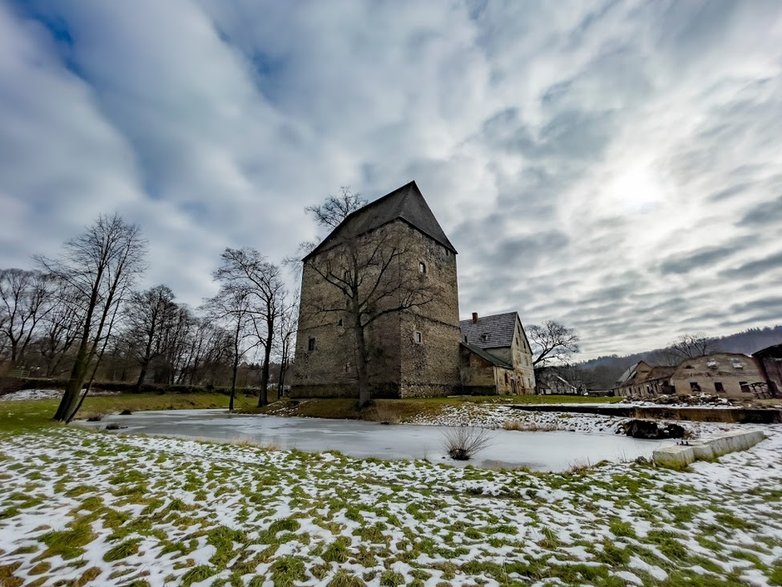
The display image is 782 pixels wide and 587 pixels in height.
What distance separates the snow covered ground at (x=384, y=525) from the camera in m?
2.75

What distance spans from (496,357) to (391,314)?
1315cm

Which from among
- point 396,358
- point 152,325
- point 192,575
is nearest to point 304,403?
point 396,358

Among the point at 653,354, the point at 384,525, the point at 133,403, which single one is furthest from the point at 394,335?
the point at 653,354

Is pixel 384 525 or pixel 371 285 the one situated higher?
pixel 371 285

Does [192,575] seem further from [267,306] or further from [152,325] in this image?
[152,325]

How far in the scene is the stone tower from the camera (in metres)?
21.2

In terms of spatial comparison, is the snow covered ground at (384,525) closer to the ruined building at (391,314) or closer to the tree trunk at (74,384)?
the tree trunk at (74,384)

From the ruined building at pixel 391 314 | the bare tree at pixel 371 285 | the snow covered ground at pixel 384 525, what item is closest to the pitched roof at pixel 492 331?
the ruined building at pixel 391 314

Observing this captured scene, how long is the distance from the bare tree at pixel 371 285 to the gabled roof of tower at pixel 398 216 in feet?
4.34

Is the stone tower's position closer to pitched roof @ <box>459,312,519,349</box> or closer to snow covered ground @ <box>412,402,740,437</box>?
snow covered ground @ <box>412,402,740,437</box>

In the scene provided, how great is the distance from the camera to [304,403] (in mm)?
21641

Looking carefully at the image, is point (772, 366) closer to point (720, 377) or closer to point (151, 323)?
point (720, 377)

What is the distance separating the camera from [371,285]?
23.6 meters

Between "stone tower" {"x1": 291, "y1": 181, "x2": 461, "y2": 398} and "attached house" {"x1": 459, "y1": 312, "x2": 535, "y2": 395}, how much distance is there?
1115 mm
